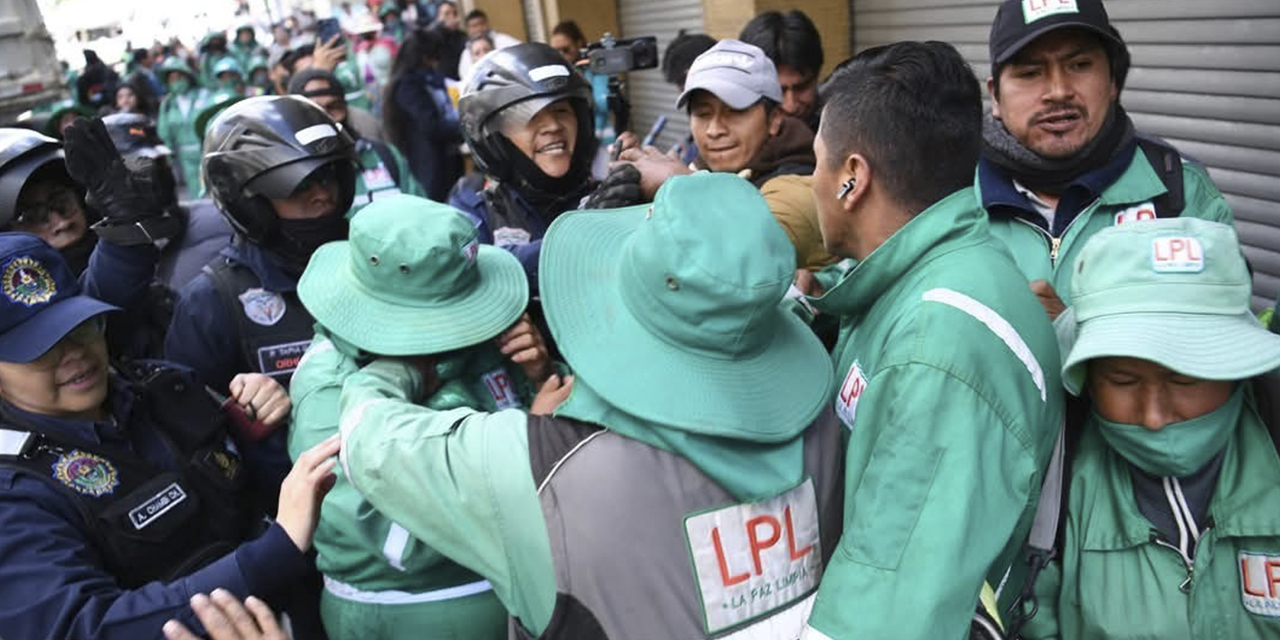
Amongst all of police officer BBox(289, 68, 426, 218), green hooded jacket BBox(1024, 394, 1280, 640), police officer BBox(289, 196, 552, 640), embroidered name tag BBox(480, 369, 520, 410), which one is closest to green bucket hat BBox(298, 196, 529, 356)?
police officer BBox(289, 196, 552, 640)

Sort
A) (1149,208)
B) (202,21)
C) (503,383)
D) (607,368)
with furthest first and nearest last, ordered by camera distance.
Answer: (202,21) → (1149,208) → (503,383) → (607,368)

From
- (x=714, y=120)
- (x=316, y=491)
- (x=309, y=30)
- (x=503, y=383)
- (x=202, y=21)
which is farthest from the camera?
(x=202, y=21)

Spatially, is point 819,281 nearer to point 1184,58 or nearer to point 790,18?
point 790,18

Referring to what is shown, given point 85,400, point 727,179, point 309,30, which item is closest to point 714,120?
point 727,179

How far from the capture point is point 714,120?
9.14ft

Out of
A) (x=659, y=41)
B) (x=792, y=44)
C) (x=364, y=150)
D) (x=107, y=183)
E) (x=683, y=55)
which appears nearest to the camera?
(x=107, y=183)

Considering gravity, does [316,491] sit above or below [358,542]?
above

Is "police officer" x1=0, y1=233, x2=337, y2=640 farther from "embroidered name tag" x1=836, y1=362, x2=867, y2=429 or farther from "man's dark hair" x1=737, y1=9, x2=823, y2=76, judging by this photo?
"man's dark hair" x1=737, y1=9, x2=823, y2=76

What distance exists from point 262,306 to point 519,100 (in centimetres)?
105

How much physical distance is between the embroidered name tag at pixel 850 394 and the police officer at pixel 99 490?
3.25ft

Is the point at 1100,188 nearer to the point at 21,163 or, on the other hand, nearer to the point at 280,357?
the point at 280,357

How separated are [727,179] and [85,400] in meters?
1.46

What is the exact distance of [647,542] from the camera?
1.29 m

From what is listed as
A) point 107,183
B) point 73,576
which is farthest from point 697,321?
point 107,183
